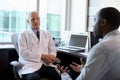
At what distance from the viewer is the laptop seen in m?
3.36

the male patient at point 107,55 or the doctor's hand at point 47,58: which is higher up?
the male patient at point 107,55

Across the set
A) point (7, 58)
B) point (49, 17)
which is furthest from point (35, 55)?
point (49, 17)

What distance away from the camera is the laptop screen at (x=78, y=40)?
3381 mm

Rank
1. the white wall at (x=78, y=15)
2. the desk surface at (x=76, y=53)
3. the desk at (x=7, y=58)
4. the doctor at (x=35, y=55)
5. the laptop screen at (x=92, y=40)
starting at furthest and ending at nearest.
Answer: the white wall at (x=78, y=15)
the desk at (x=7, y=58)
the laptop screen at (x=92, y=40)
the desk surface at (x=76, y=53)
the doctor at (x=35, y=55)

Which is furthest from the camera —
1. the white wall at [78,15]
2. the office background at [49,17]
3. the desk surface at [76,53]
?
the white wall at [78,15]

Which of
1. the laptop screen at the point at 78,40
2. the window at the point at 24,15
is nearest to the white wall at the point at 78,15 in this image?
the window at the point at 24,15

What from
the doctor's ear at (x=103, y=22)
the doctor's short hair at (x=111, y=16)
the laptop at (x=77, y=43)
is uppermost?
the doctor's short hair at (x=111, y=16)

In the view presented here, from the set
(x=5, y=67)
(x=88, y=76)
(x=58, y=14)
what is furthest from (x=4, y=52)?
(x=88, y=76)

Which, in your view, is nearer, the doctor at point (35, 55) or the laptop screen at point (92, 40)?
the doctor at point (35, 55)

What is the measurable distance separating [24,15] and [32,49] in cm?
133

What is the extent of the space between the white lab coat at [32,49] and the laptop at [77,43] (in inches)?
19.9

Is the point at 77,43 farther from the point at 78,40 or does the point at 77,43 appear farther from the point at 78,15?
the point at 78,15

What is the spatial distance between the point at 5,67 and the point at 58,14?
1647mm

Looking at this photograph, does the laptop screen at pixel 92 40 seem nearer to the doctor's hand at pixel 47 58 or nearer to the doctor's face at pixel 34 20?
the doctor's hand at pixel 47 58
